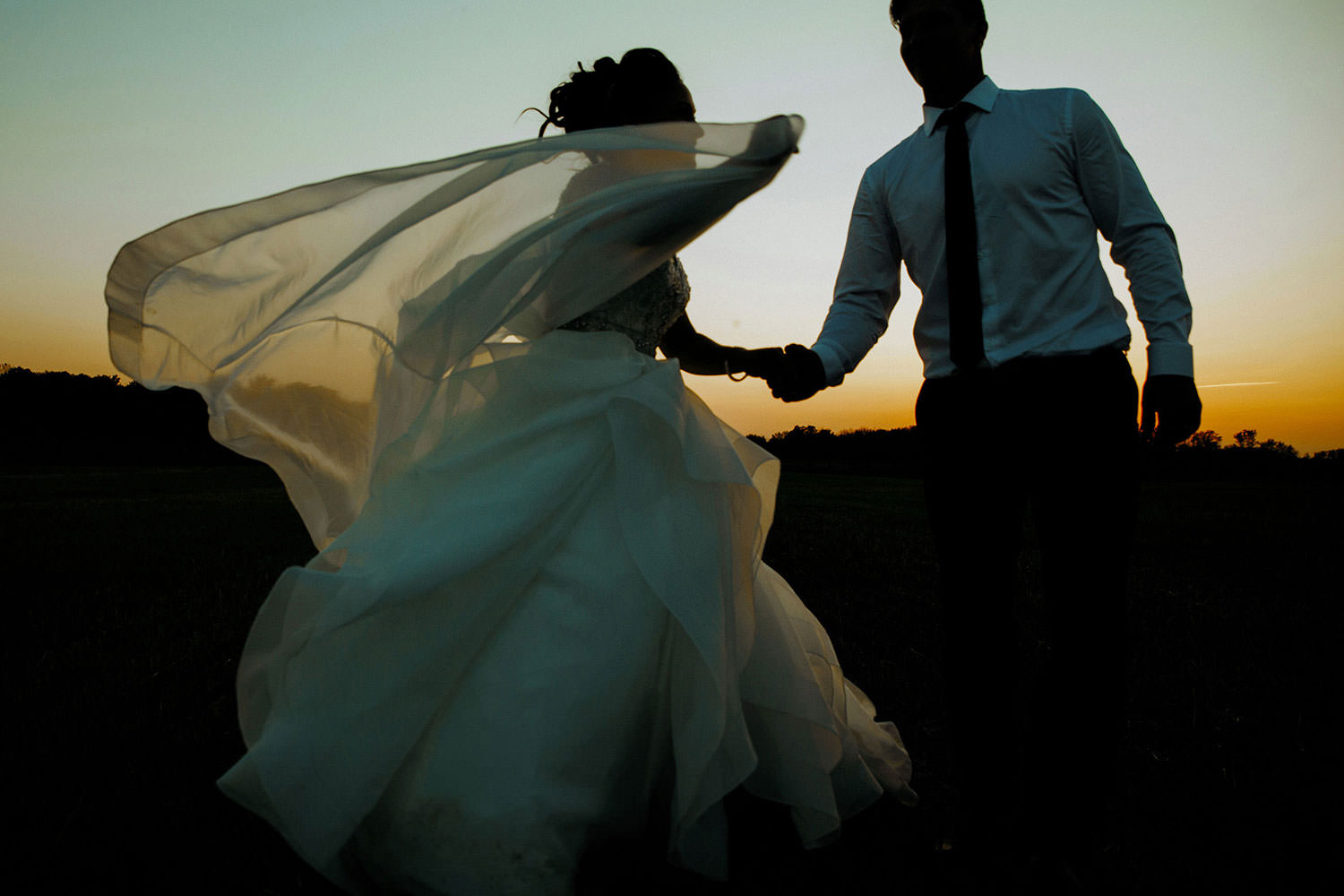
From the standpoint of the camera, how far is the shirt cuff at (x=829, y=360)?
3.39 meters

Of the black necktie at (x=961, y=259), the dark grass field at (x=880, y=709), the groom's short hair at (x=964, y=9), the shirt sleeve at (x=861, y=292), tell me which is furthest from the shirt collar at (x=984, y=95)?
the dark grass field at (x=880, y=709)

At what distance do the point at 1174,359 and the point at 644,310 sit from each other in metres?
1.84

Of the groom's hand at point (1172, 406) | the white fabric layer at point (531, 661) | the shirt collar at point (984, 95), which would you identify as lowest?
the white fabric layer at point (531, 661)

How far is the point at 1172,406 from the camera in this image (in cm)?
251

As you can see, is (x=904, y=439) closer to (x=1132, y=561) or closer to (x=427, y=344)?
(x=1132, y=561)

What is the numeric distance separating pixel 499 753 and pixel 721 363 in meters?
2.04

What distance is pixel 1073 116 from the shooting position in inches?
106

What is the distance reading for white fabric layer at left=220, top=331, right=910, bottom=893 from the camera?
206 centimetres

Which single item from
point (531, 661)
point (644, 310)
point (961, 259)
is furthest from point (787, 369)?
point (531, 661)

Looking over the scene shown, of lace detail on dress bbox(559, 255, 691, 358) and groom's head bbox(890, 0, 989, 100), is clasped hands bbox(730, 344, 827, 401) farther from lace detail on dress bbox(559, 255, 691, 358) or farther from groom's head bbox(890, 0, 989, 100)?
groom's head bbox(890, 0, 989, 100)

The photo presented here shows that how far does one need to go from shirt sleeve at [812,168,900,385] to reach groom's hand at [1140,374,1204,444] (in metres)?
1.14

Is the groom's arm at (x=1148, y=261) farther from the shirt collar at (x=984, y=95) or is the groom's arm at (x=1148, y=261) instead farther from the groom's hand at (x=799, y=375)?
the groom's hand at (x=799, y=375)

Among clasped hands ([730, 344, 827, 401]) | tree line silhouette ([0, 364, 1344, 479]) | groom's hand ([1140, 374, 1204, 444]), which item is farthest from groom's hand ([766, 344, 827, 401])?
tree line silhouette ([0, 364, 1344, 479])

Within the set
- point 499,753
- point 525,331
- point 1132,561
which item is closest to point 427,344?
point 525,331
